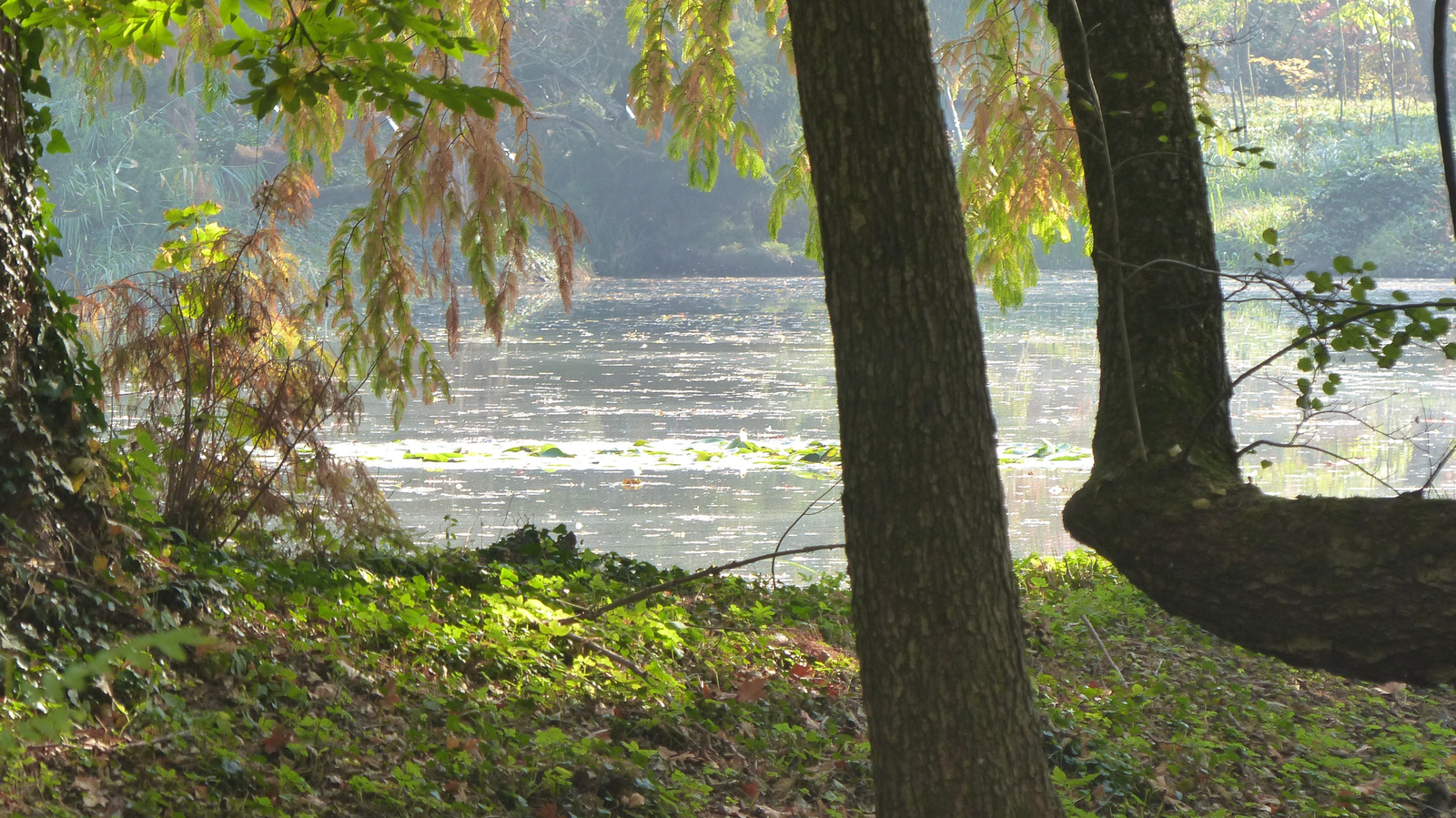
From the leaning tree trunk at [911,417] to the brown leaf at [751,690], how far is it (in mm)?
1507

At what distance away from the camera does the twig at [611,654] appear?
3.99 m

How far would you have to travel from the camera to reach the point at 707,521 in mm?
7426

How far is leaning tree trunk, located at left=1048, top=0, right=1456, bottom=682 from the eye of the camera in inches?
83.8

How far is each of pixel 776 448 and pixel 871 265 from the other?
24.5ft

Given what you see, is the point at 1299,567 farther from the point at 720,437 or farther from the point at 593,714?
the point at 720,437

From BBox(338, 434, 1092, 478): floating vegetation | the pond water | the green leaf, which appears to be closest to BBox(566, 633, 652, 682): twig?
the pond water

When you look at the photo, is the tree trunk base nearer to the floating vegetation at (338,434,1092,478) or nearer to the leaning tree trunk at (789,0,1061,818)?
the leaning tree trunk at (789,0,1061,818)


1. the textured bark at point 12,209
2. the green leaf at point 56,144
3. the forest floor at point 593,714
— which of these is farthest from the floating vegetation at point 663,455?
the textured bark at point 12,209

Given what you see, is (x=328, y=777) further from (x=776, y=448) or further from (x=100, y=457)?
(x=776, y=448)

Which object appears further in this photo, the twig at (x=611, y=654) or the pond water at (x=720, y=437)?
the pond water at (x=720, y=437)

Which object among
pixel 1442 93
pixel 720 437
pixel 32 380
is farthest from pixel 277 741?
pixel 720 437

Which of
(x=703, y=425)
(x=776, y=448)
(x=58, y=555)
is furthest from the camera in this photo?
(x=703, y=425)

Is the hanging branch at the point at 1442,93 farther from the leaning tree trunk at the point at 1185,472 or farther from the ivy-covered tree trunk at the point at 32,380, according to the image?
the ivy-covered tree trunk at the point at 32,380

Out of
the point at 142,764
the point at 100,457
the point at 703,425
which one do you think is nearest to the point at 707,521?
the point at 703,425
